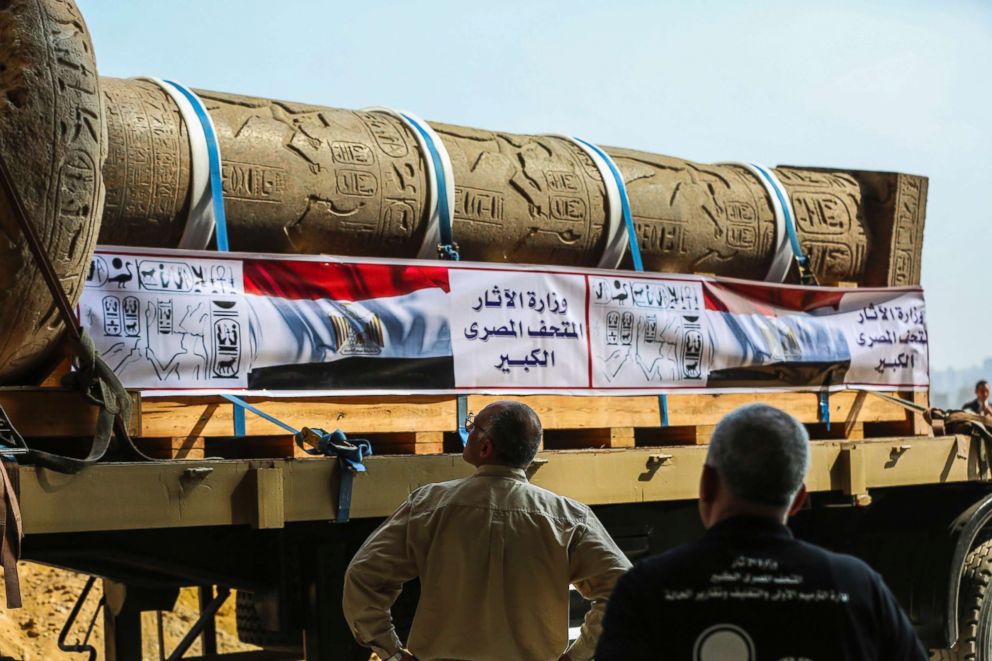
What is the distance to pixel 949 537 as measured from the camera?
7453 mm

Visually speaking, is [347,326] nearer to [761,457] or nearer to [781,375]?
[781,375]

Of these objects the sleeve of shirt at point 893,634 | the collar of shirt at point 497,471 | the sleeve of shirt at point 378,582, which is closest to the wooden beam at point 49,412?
the sleeve of shirt at point 378,582

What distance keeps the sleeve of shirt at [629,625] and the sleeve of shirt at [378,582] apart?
5.01 feet

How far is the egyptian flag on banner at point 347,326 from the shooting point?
562cm

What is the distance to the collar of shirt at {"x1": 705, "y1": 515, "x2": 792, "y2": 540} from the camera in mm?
2459

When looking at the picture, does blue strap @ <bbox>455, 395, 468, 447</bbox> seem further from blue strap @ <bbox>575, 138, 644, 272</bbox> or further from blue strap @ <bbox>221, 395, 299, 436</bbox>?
blue strap @ <bbox>575, 138, 644, 272</bbox>

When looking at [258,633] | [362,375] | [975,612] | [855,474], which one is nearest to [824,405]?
[855,474]

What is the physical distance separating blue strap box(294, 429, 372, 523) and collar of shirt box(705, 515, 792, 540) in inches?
112

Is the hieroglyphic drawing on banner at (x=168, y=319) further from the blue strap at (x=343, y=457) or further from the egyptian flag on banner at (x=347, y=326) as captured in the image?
the blue strap at (x=343, y=457)

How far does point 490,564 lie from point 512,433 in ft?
1.17

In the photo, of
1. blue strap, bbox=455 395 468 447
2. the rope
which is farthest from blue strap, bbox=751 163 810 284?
the rope

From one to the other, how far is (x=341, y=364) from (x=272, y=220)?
660mm

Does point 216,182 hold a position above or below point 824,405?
above

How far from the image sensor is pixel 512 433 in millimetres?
3912
